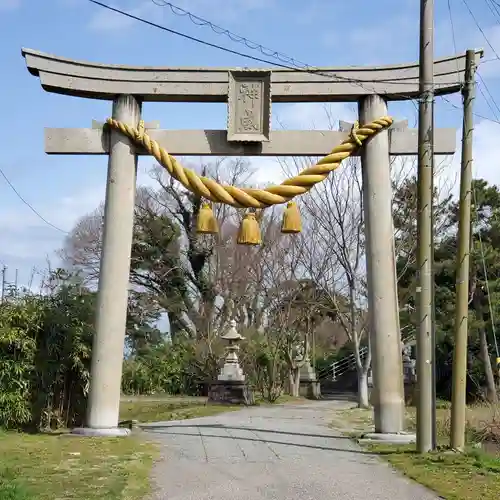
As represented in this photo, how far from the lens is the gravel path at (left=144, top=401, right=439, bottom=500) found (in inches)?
267

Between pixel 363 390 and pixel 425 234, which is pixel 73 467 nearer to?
pixel 425 234

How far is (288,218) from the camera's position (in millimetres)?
11500

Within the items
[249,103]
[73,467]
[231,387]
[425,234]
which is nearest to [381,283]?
[425,234]

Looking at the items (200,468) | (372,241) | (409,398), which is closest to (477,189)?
(409,398)

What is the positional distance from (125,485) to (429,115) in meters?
6.10

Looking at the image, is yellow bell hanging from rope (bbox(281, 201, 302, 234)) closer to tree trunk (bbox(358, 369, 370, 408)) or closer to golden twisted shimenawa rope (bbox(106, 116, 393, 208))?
golden twisted shimenawa rope (bbox(106, 116, 393, 208))

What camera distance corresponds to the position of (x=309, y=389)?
3089 cm

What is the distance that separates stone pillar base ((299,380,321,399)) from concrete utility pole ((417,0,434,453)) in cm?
2168

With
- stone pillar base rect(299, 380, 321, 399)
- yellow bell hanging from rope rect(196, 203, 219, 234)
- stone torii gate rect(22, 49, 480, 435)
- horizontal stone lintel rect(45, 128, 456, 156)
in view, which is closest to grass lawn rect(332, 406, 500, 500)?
stone torii gate rect(22, 49, 480, 435)

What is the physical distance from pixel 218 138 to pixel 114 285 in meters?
2.85

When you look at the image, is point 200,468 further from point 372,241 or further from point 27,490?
point 372,241

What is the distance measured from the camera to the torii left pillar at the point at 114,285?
10930 mm

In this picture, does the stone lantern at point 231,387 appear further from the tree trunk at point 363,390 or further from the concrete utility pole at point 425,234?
the concrete utility pole at point 425,234

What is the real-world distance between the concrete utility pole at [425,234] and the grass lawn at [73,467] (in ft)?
11.5
